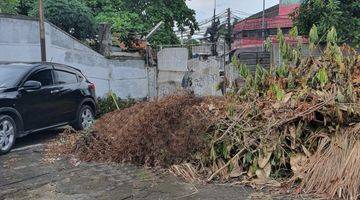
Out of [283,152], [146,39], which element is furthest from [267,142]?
[146,39]

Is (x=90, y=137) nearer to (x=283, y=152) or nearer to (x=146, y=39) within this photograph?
(x=283, y=152)

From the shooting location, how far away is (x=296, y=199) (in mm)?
5574

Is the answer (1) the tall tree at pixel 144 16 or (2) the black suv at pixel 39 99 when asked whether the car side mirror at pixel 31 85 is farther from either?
(1) the tall tree at pixel 144 16

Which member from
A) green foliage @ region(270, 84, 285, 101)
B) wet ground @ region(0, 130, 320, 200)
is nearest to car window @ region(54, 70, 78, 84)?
wet ground @ region(0, 130, 320, 200)

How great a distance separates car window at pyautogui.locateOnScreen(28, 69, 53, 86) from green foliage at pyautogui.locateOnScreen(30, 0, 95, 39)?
772 centimetres

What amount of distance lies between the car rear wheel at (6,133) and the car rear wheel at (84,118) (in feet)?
6.90

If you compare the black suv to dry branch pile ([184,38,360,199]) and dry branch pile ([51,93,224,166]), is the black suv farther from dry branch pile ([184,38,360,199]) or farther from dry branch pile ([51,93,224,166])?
dry branch pile ([184,38,360,199])

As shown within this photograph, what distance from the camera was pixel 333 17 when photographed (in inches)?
505

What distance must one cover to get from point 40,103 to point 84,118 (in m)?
1.79

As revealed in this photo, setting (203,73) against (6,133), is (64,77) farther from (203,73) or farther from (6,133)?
(203,73)

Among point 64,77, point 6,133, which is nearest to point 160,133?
point 6,133

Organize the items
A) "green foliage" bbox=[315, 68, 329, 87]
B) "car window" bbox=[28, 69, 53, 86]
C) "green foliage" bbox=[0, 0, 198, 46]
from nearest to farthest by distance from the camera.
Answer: "green foliage" bbox=[315, 68, 329, 87] < "car window" bbox=[28, 69, 53, 86] < "green foliage" bbox=[0, 0, 198, 46]

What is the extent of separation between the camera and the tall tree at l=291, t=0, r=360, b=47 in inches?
505

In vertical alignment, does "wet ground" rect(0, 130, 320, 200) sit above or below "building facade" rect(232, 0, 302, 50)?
below
